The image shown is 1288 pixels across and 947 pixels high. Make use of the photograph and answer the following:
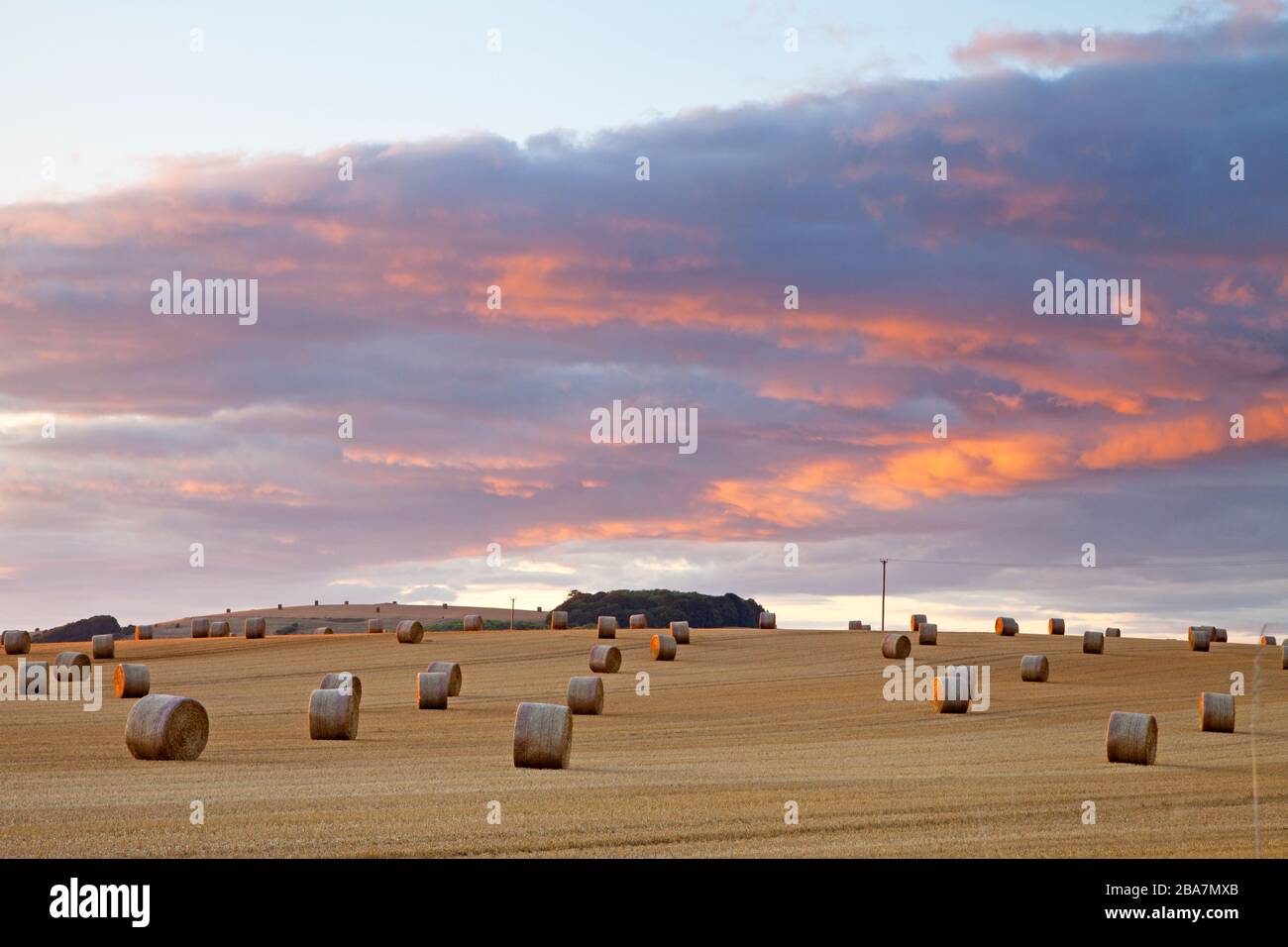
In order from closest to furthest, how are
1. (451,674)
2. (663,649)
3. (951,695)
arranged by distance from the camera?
1. (951,695)
2. (451,674)
3. (663,649)

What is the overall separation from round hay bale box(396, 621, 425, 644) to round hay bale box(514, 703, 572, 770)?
50.8 m

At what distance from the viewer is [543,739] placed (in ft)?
85.9

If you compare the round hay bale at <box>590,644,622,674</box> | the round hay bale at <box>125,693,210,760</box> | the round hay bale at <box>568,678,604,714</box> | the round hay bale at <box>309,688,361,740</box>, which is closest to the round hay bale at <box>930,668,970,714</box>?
the round hay bale at <box>568,678,604,714</box>

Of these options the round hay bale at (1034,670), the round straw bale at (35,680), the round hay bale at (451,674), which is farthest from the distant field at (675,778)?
the round straw bale at (35,680)

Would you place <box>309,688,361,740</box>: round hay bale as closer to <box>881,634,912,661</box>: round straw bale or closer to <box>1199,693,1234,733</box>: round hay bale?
<box>1199,693,1234,733</box>: round hay bale

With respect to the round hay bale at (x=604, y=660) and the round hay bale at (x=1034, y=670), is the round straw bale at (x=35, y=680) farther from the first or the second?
the round hay bale at (x=1034, y=670)

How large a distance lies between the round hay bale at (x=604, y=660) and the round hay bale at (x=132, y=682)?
16.2 meters

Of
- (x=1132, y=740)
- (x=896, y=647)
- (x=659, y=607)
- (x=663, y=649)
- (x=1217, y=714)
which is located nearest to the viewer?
(x=1132, y=740)

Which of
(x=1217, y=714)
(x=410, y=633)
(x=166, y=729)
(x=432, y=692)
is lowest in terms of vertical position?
(x=1217, y=714)

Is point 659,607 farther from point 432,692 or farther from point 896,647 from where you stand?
point 432,692

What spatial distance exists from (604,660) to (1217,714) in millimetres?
24512

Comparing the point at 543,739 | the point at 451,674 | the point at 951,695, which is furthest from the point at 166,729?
the point at 951,695
